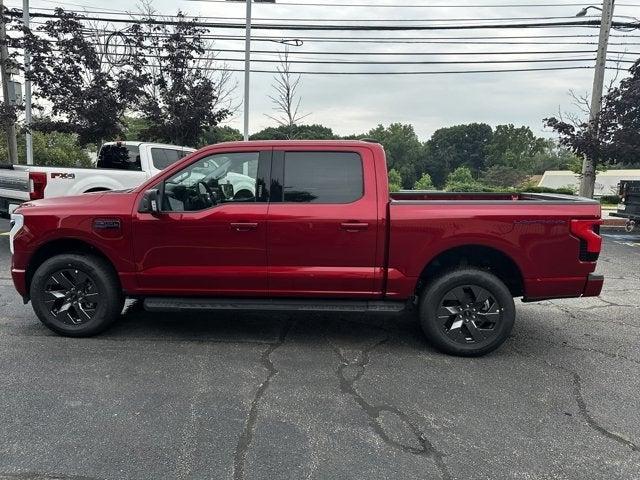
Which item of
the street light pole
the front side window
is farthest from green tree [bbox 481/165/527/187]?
the front side window

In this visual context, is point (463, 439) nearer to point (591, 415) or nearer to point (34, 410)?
point (591, 415)

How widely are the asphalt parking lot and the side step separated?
1.28 feet

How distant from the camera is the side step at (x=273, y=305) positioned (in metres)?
4.40

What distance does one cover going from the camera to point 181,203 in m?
4.45

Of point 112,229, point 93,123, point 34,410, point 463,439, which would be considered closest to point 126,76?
point 93,123

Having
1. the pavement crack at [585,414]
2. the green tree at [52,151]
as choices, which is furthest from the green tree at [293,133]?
the green tree at [52,151]

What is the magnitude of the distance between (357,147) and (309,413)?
2.34m

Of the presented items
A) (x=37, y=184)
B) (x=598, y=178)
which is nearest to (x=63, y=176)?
(x=37, y=184)

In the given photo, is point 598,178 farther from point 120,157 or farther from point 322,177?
Answer: point 322,177

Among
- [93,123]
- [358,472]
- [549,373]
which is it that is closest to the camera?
[358,472]

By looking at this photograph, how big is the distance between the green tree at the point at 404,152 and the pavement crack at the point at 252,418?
84.5 m

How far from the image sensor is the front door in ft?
14.3

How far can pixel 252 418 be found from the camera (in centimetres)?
328

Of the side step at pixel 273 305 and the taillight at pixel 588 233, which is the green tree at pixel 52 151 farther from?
the taillight at pixel 588 233
